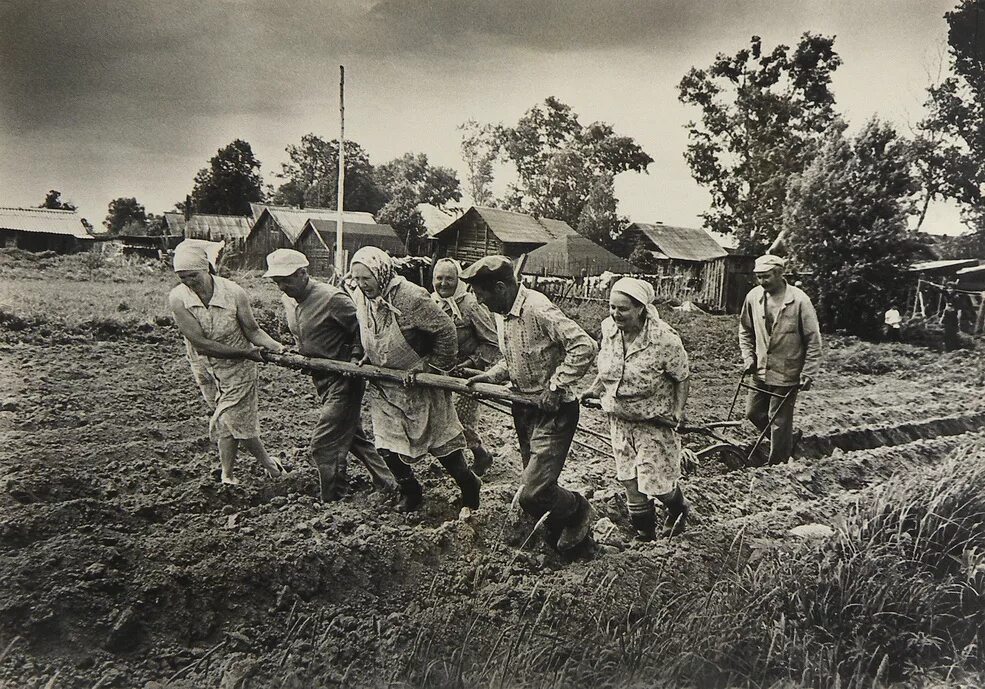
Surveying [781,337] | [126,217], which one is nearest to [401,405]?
[126,217]

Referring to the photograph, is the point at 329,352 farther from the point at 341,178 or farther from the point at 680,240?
the point at 680,240

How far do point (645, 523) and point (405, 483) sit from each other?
1.18m

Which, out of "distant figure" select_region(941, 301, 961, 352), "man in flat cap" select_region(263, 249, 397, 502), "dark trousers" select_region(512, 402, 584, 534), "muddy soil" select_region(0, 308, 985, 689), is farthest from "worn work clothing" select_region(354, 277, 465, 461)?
"distant figure" select_region(941, 301, 961, 352)

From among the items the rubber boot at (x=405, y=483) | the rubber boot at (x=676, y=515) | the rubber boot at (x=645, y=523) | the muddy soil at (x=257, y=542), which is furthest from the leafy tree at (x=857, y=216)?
the rubber boot at (x=405, y=483)

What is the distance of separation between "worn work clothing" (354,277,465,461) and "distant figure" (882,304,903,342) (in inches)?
92.6

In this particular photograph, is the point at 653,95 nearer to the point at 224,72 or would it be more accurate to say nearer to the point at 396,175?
the point at 396,175

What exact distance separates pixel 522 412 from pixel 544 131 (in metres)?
1.30

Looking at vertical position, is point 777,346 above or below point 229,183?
below

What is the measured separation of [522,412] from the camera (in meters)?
2.87

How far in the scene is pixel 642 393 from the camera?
2893 mm

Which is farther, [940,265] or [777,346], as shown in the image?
[777,346]

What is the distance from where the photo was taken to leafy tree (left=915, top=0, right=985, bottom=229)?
3088mm

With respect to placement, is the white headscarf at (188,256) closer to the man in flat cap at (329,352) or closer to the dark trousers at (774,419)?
the man in flat cap at (329,352)

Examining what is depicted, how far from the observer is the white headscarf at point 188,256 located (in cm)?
282
